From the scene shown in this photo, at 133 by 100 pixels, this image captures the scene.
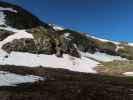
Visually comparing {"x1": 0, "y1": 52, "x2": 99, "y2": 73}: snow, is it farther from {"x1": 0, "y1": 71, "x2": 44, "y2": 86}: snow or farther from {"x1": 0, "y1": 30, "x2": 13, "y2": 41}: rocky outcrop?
{"x1": 0, "y1": 71, "x2": 44, "y2": 86}: snow

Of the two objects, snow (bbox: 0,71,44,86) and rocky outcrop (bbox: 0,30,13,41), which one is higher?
rocky outcrop (bbox: 0,30,13,41)

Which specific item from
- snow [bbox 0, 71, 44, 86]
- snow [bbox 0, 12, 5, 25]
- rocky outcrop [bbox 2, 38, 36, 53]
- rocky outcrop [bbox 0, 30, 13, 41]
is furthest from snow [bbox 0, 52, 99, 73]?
snow [bbox 0, 12, 5, 25]

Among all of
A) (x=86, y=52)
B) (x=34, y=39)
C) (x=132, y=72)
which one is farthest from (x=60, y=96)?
(x=86, y=52)

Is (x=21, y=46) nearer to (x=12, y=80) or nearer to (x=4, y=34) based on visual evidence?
(x=4, y=34)

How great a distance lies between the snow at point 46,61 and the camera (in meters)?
83.8

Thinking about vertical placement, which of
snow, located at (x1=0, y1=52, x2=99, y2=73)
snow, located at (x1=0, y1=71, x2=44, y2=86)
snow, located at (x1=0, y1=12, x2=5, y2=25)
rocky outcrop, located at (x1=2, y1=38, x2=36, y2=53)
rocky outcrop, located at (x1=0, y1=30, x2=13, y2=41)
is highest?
snow, located at (x1=0, y1=12, x2=5, y2=25)

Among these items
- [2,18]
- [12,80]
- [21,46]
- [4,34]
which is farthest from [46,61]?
[2,18]

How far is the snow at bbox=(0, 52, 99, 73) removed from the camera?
275ft

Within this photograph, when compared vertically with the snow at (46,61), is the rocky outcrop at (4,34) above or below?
above

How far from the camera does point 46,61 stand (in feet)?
303

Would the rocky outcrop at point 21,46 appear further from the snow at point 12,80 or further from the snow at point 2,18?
the snow at point 12,80

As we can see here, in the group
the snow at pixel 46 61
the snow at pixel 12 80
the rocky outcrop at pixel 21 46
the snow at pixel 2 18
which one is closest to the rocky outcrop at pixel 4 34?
the rocky outcrop at pixel 21 46

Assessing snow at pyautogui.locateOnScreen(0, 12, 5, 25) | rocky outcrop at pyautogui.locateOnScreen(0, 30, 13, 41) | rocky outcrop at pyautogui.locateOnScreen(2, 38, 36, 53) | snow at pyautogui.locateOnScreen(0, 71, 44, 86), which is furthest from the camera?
snow at pyautogui.locateOnScreen(0, 12, 5, 25)

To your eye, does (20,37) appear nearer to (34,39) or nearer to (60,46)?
(34,39)
